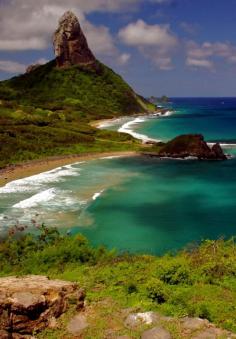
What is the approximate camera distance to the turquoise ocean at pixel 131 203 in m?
39.6

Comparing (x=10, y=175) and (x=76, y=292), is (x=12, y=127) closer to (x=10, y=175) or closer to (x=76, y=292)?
(x=10, y=175)

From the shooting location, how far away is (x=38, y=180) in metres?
63.9

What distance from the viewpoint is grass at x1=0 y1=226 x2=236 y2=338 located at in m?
16.0

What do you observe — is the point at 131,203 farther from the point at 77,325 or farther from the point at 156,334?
the point at 156,334

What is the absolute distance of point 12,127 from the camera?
10062cm

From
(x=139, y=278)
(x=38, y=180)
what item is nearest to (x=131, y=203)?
(x=38, y=180)

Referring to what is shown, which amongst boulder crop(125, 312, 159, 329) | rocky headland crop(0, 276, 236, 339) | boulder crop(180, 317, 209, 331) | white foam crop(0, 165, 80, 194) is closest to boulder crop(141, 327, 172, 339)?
rocky headland crop(0, 276, 236, 339)

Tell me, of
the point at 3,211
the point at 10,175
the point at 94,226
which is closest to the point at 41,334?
the point at 94,226

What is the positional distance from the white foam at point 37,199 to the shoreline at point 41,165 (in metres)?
7.69

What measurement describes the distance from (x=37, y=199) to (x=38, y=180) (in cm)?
1292

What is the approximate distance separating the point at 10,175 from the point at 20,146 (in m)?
19.4

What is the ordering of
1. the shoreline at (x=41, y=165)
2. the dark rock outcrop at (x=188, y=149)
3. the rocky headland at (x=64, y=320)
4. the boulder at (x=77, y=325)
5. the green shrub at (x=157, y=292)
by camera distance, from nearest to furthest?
the rocky headland at (x=64, y=320) → the boulder at (x=77, y=325) → the green shrub at (x=157, y=292) → the shoreline at (x=41, y=165) → the dark rock outcrop at (x=188, y=149)

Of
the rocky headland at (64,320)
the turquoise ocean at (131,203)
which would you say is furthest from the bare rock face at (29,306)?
the turquoise ocean at (131,203)

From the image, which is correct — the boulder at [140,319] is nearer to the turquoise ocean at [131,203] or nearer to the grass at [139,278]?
the grass at [139,278]
